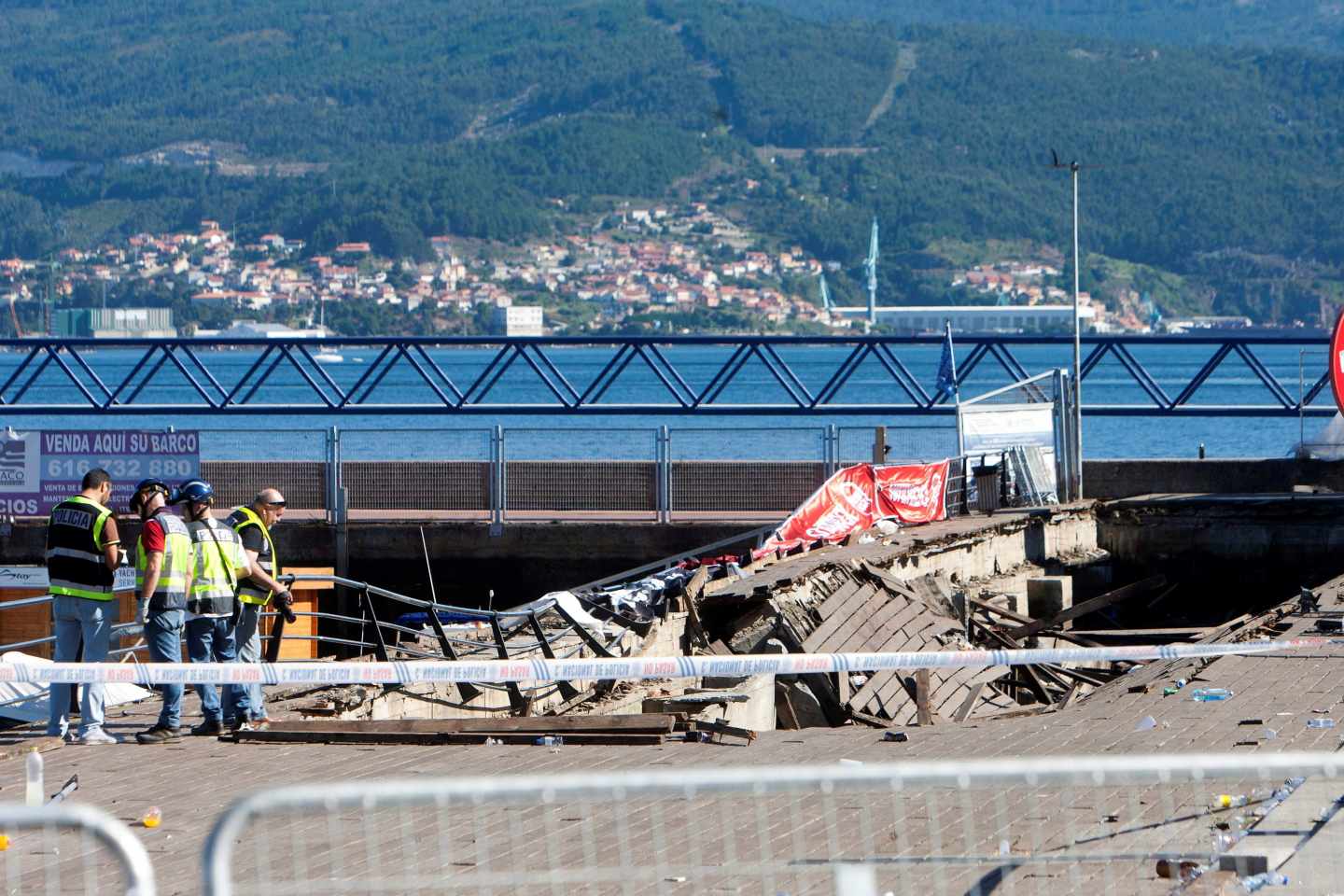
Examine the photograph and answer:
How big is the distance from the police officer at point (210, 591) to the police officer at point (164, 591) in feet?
0.23

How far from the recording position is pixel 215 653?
12023 mm

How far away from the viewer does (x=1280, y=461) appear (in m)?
28.4

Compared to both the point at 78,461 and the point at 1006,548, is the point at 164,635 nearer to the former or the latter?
the point at 78,461

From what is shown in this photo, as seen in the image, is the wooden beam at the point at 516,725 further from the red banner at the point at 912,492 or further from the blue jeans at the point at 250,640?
the red banner at the point at 912,492

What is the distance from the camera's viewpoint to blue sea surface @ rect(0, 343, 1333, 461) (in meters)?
30.1

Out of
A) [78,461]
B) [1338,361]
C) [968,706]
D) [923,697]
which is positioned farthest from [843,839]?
[78,461]

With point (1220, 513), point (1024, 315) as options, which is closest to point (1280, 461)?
point (1220, 513)

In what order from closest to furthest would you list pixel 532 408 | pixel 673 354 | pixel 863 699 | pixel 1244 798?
pixel 1244 798 < pixel 863 699 < pixel 532 408 < pixel 673 354

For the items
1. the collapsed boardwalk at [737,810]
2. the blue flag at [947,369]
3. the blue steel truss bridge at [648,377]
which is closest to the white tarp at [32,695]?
the collapsed boardwalk at [737,810]

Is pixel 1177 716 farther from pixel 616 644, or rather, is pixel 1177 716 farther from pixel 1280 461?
pixel 1280 461

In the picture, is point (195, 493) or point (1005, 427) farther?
point (1005, 427)

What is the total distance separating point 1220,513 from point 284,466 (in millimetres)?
12994

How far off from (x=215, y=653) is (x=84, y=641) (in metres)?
0.81

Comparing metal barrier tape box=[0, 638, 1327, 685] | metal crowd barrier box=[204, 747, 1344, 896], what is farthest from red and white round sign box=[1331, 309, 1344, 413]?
metal crowd barrier box=[204, 747, 1344, 896]
